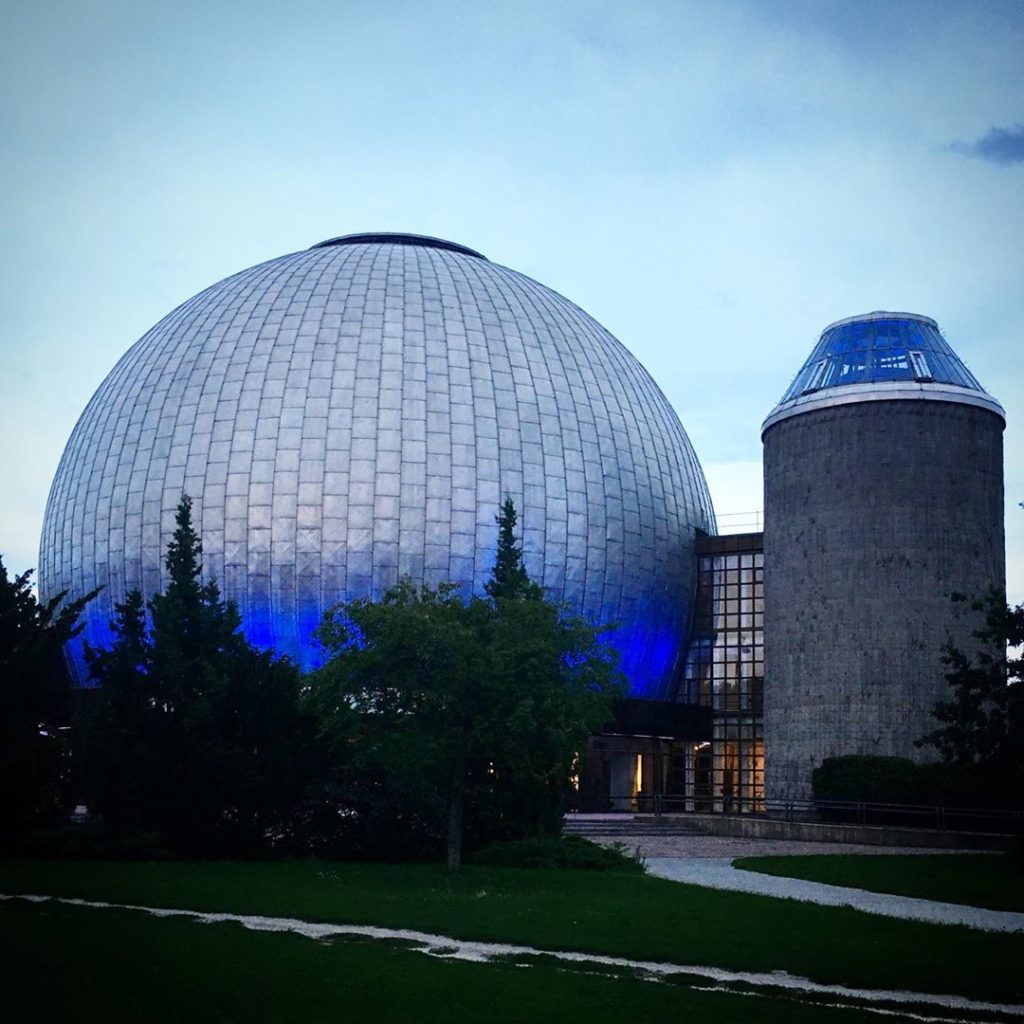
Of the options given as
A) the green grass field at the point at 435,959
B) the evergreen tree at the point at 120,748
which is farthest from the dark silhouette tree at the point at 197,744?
the green grass field at the point at 435,959

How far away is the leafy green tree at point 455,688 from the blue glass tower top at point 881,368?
22737 mm

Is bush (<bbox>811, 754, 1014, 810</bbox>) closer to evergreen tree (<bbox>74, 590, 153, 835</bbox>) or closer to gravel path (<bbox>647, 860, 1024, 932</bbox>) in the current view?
gravel path (<bbox>647, 860, 1024, 932</bbox>)

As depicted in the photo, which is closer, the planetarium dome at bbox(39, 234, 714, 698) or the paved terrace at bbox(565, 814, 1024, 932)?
the paved terrace at bbox(565, 814, 1024, 932)

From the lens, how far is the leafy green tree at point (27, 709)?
31625 millimetres

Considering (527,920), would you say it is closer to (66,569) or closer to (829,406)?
(829,406)

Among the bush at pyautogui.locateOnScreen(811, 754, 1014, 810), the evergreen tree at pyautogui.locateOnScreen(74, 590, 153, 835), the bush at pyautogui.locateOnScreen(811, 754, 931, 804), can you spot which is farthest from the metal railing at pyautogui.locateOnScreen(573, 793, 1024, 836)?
the evergreen tree at pyautogui.locateOnScreen(74, 590, 153, 835)

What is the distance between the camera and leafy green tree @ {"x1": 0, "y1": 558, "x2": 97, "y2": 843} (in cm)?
3162

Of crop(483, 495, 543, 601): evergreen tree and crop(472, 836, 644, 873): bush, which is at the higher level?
crop(483, 495, 543, 601): evergreen tree

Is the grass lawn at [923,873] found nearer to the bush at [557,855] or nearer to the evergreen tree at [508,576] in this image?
the bush at [557,855]

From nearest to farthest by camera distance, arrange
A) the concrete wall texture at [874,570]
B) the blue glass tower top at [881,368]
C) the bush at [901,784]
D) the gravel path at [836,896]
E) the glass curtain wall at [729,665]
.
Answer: the gravel path at [836,896]
the bush at [901,784]
the concrete wall texture at [874,570]
the blue glass tower top at [881,368]
the glass curtain wall at [729,665]

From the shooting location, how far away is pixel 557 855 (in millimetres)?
30516

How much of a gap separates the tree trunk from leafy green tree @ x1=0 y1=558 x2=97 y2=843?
417 inches

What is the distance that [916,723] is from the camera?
46.0 metres

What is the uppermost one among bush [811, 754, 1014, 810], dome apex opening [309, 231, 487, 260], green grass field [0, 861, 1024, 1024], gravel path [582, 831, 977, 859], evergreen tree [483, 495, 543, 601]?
dome apex opening [309, 231, 487, 260]
